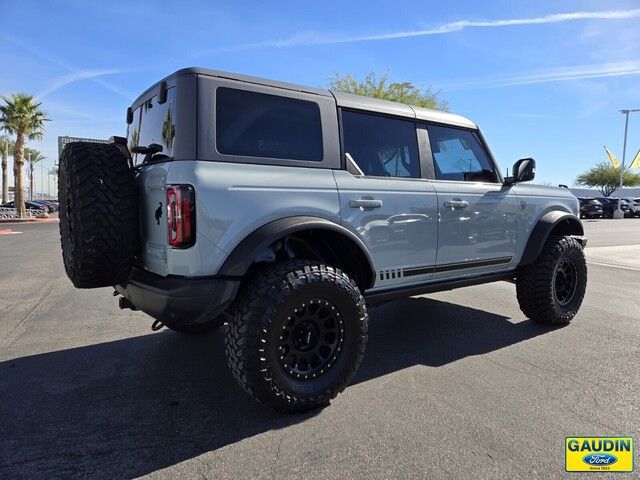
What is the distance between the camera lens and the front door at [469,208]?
381cm

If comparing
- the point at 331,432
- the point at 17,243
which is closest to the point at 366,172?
the point at 331,432

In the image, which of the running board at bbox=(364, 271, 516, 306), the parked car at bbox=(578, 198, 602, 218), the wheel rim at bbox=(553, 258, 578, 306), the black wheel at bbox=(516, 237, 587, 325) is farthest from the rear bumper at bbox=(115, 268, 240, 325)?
the parked car at bbox=(578, 198, 602, 218)

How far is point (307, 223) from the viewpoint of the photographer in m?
2.86

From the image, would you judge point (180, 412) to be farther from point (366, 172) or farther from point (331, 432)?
point (366, 172)

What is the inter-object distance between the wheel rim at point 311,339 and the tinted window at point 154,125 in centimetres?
126

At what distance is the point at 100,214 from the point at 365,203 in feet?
5.49

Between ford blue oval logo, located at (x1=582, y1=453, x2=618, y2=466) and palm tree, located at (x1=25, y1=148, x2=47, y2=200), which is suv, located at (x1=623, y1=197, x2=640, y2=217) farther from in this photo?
palm tree, located at (x1=25, y1=148, x2=47, y2=200)

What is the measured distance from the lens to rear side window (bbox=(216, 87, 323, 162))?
9.20ft

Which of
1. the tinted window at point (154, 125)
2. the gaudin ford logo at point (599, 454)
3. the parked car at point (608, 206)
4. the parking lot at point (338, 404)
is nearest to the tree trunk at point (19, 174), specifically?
the parking lot at point (338, 404)

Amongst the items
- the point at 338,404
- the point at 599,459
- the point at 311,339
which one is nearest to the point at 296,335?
the point at 311,339

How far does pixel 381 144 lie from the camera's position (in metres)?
3.63

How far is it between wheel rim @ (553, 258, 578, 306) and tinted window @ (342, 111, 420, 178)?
220 cm

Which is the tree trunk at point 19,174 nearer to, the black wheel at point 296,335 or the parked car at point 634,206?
the black wheel at point 296,335

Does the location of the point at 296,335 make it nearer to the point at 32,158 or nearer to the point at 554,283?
the point at 554,283
